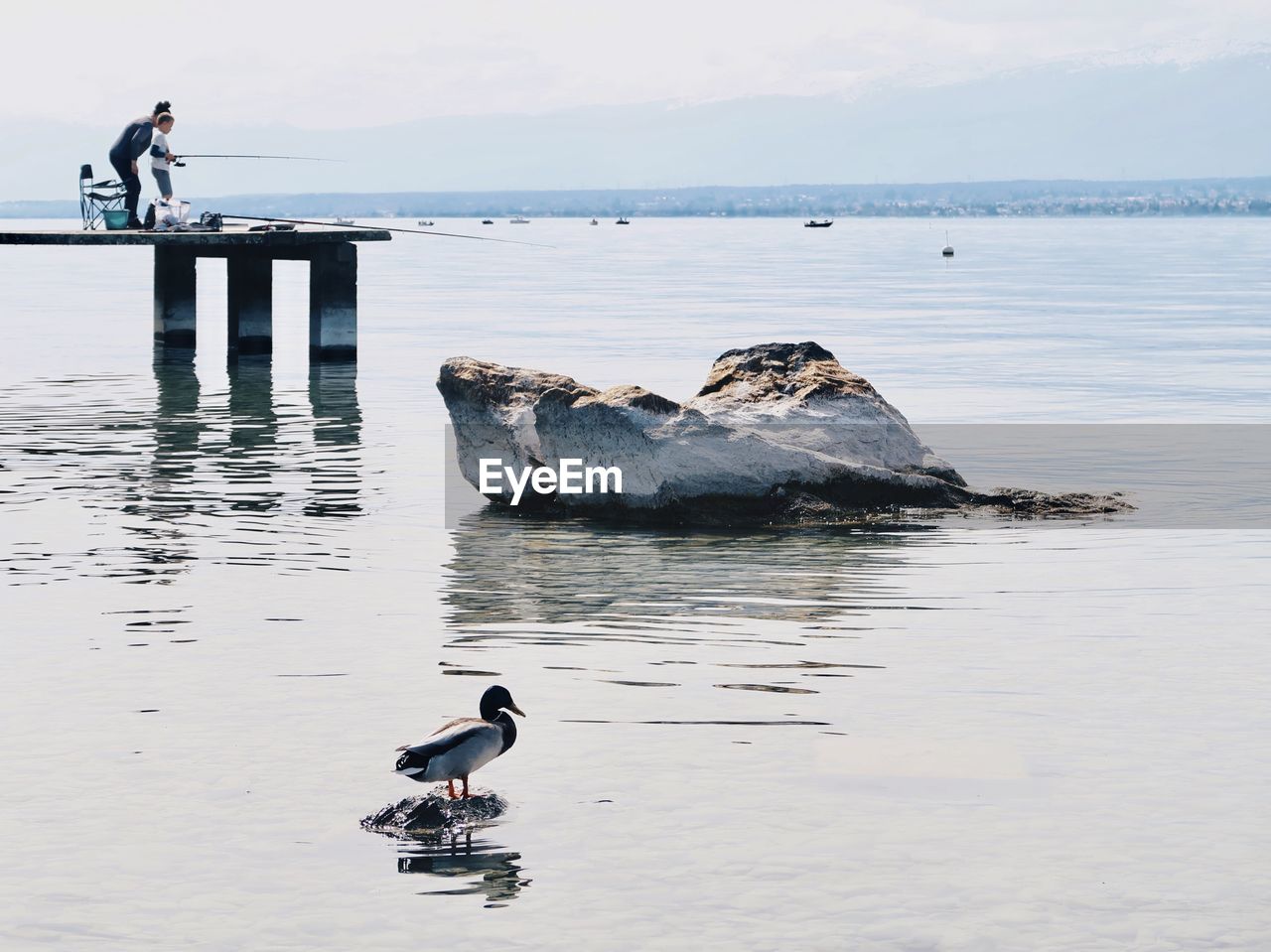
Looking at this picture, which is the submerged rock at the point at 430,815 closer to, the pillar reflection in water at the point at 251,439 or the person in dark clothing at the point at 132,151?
the pillar reflection in water at the point at 251,439

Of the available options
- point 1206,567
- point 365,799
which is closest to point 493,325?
point 1206,567

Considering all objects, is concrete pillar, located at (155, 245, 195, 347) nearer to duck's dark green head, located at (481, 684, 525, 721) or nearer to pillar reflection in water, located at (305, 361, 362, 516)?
pillar reflection in water, located at (305, 361, 362, 516)

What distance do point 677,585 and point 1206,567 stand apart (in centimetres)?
406

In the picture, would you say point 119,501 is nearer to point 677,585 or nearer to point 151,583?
point 151,583

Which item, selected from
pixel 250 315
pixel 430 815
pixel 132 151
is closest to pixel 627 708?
pixel 430 815

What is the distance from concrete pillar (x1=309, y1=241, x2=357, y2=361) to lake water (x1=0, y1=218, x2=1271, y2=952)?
30.7 ft

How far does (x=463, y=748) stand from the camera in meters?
8.58

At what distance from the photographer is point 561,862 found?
807cm

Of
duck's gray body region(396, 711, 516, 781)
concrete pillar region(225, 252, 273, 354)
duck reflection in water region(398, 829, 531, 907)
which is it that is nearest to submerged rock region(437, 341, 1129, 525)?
duck's gray body region(396, 711, 516, 781)

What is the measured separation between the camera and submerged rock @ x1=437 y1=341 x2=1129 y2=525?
17.0m

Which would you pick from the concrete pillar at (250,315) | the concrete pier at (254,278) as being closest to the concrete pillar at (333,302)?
the concrete pier at (254,278)

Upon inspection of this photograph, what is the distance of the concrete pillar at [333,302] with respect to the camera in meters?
33.8

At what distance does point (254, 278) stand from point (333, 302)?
69.4 inches

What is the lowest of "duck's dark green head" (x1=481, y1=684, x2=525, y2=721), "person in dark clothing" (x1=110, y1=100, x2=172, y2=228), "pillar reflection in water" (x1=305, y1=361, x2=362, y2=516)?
"pillar reflection in water" (x1=305, y1=361, x2=362, y2=516)
